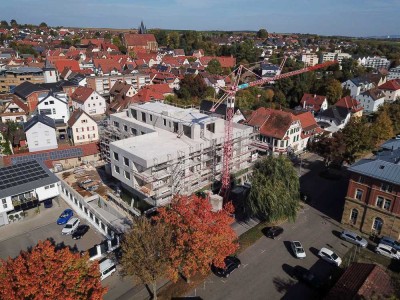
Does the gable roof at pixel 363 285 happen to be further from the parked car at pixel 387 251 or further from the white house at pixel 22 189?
the white house at pixel 22 189

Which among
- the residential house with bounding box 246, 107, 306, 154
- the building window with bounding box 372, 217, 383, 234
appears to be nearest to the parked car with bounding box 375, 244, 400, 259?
the building window with bounding box 372, 217, 383, 234

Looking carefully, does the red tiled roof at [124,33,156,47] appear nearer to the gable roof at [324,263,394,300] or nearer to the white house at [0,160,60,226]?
the white house at [0,160,60,226]

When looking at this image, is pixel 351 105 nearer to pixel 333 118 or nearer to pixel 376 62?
pixel 333 118

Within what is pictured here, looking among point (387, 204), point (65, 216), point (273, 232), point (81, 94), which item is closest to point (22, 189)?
point (65, 216)

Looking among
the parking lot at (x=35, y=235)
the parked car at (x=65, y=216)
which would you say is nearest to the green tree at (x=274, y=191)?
the parking lot at (x=35, y=235)

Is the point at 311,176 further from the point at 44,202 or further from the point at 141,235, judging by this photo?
the point at 44,202

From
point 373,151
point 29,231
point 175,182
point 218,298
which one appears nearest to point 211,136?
point 175,182
